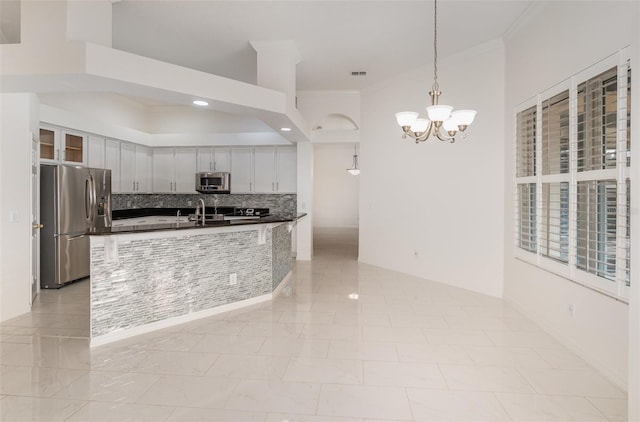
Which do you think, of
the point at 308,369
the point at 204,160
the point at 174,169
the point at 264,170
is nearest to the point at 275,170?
the point at 264,170

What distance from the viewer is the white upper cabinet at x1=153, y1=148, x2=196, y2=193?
759cm

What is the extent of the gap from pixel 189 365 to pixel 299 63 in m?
4.51

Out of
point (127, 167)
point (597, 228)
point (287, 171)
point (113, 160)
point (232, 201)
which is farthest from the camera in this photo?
point (232, 201)

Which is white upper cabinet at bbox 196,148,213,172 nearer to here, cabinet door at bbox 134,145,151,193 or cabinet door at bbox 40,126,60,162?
cabinet door at bbox 134,145,151,193

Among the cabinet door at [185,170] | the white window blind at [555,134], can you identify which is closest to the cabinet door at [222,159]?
the cabinet door at [185,170]

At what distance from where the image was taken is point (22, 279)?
404 cm

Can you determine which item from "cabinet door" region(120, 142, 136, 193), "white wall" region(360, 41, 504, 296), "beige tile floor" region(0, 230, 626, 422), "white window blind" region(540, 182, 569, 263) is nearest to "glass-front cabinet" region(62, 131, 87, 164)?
"cabinet door" region(120, 142, 136, 193)

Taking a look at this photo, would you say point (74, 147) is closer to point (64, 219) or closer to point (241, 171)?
point (64, 219)

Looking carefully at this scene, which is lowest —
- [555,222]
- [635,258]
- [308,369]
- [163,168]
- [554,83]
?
[308,369]

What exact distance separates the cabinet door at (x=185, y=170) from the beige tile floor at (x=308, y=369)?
3.70 meters

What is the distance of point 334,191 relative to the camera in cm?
1370

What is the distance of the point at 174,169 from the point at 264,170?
75.7 inches

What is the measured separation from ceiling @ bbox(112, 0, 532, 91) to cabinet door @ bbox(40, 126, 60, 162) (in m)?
1.52

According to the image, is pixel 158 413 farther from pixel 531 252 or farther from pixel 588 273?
pixel 531 252
